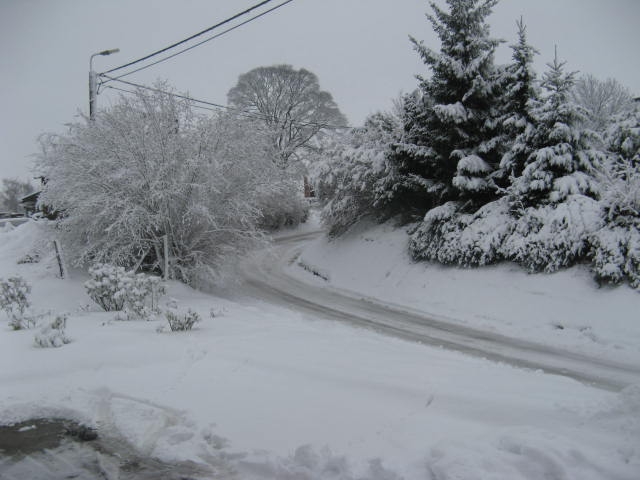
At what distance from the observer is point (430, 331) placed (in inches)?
361

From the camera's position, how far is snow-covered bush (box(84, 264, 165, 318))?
7500mm

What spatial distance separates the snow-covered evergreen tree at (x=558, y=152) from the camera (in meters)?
10.7

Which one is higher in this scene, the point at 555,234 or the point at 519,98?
the point at 519,98

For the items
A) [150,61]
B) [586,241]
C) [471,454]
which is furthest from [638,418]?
[150,61]

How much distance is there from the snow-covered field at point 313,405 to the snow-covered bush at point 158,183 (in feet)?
18.3

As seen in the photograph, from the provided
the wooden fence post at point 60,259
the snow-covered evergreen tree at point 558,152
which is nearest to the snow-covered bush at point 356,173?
the snow-covered evergreen tree at point 558,152

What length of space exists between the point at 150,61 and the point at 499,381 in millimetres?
14275


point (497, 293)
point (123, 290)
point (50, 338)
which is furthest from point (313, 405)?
point (497, 293)

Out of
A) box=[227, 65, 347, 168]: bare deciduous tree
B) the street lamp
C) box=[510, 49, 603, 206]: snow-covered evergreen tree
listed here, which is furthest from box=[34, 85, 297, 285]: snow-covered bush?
box=[227, 65, 347, 168]: bare deciduous tree

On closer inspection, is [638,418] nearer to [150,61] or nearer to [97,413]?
[97,413]

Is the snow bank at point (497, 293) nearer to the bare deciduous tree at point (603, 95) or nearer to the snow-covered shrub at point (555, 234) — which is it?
the snow-covered shrub at point (555, 234)

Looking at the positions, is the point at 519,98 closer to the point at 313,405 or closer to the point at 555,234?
the point at 555,234

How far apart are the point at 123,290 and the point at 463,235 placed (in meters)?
8.94

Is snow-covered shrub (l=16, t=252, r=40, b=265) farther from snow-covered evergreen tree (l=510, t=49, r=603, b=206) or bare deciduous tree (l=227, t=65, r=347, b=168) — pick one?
bare deciduous tree (l=227, t=65, r=347, b=168)
